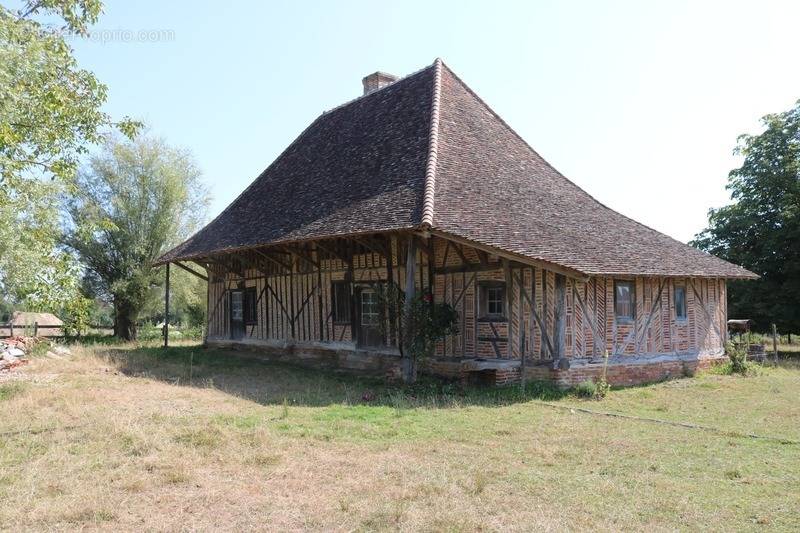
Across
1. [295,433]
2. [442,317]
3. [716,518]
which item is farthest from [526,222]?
[716,518]

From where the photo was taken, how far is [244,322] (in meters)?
18.8

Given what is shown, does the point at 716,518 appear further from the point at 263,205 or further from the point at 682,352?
the point at 263,205

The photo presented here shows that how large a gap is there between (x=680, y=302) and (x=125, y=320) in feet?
69.0

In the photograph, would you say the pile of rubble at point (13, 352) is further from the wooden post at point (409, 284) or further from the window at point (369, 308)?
the wooden post at point (409, 284)

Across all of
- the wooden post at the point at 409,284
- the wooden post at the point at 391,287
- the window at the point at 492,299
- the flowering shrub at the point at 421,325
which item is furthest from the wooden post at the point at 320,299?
the window at the point at 492,299

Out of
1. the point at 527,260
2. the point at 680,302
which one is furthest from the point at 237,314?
the point at 680,302

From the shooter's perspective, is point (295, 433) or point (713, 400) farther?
point (713, 400)

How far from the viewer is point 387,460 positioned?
6496 millimetres

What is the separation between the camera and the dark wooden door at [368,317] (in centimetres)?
1432

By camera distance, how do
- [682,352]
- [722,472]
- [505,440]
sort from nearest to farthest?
[722,472], [505,440], [682,352]

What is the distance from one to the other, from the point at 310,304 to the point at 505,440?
9.18 meters

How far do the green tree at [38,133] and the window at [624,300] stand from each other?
968cm

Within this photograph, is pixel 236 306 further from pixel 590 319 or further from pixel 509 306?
pixel 590 319

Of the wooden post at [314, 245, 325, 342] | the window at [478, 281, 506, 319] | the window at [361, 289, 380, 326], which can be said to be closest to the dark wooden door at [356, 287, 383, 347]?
the window at [361, 289, 380, 326]
